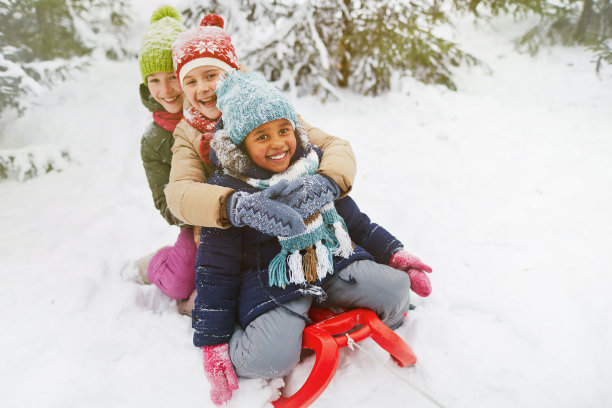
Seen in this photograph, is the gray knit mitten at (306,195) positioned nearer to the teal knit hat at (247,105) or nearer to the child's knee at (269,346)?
the teal knit hat at (247,105)

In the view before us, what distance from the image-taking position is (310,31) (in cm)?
389

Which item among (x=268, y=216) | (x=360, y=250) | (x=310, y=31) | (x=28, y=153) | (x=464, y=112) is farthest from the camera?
(x=310, y=31)

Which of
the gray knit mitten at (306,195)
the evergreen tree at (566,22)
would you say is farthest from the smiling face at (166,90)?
the evergreen tree at (566,22)

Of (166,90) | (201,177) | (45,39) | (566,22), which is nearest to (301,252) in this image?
(201,177)

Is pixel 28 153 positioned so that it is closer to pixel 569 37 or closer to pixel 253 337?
pixel 253 337

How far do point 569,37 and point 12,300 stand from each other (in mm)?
5712

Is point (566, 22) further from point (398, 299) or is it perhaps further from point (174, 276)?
point (174, 276)

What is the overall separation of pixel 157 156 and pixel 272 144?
82 centimetres

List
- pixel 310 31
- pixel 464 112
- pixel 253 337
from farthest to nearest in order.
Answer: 1. pixel 310 31
2. pixel 464 112
3. pixel 253 337

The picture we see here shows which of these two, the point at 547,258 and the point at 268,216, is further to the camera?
the point at 547,258

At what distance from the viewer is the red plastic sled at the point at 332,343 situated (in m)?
1.37

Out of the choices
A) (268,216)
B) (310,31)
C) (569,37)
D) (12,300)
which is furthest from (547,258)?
(569,37)

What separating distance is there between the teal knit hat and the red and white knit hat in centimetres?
19

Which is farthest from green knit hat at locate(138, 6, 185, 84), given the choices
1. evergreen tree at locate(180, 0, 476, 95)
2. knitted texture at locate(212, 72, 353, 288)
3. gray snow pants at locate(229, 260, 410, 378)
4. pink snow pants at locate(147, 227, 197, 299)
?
evergreen tree at locate(180, 0, 476, 95)
